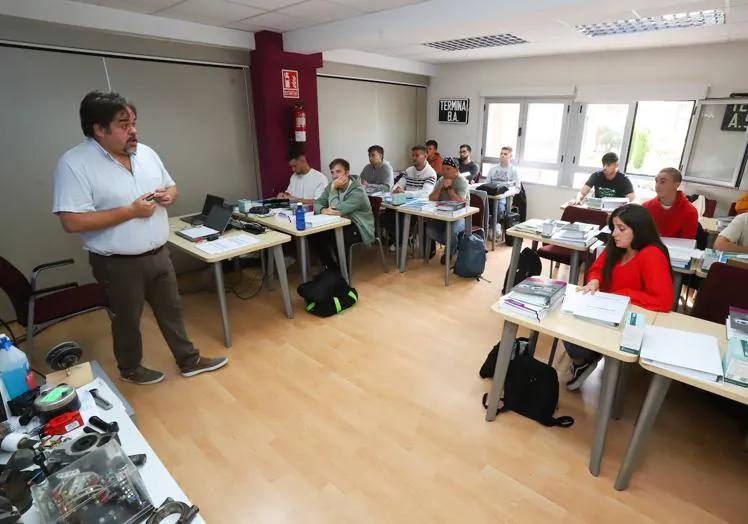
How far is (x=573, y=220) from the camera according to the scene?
3818 millimetres

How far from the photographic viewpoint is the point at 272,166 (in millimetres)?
4727

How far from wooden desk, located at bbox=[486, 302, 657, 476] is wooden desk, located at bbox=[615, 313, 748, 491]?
9cm

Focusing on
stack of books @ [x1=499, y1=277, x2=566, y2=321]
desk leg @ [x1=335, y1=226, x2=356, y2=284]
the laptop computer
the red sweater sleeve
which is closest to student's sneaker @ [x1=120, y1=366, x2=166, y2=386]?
the laptop computer

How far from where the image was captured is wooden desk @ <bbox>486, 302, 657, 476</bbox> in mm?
1748

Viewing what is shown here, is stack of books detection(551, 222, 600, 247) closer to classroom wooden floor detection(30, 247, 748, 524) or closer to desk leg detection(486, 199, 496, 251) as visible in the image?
classroom wooden floor detection(30, 247, 748, 524)

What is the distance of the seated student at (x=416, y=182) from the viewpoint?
5.00 m

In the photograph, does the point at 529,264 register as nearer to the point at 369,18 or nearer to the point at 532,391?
the point at 532,391

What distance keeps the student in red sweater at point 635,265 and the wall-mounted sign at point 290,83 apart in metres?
3.79

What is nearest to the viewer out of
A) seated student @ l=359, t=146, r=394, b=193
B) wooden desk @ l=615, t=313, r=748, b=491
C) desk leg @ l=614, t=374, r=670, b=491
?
wooden desk @ l=615, t=313, r=748, b=491

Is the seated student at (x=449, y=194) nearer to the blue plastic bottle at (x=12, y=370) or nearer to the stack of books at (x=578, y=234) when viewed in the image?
the stack of books at (x=578, y=234)

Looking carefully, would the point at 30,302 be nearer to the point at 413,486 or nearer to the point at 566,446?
the point at 413,486

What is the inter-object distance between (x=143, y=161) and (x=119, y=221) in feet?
1.28

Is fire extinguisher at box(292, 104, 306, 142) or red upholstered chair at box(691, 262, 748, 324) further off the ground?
fire extinguisher at box(292, 104, 306, 142)

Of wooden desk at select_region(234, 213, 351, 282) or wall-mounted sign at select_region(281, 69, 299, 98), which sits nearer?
wooden desk at select_region(234, 213, 351, 282)
